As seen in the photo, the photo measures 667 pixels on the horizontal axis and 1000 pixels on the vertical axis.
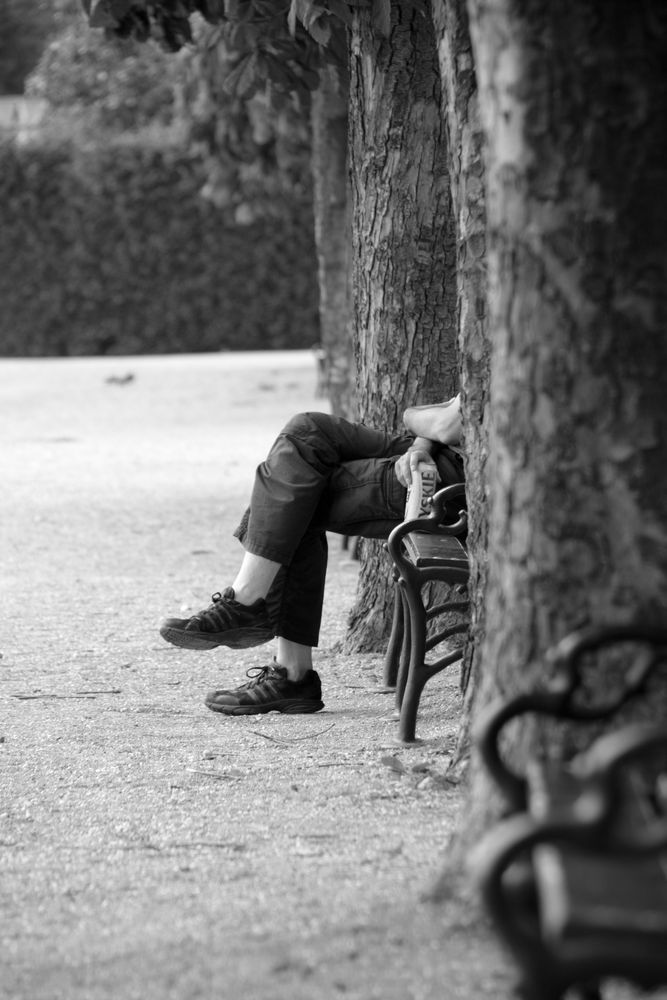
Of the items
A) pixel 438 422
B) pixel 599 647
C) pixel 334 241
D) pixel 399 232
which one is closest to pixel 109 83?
pixel 334 241

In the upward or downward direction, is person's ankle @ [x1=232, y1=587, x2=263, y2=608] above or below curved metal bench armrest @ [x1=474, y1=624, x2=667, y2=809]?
below

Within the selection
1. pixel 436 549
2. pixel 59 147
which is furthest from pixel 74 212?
pixel 436 549

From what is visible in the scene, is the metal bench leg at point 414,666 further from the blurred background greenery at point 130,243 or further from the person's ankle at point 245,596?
the blurred background greenery at point 130,243

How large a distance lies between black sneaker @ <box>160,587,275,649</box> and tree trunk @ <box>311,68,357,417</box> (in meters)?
6.05

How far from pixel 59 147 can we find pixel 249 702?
18.7m

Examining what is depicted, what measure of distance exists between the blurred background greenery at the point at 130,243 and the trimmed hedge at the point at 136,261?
0.02 m

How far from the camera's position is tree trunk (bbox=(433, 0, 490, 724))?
12.8ft

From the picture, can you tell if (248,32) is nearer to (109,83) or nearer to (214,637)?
(214,637)

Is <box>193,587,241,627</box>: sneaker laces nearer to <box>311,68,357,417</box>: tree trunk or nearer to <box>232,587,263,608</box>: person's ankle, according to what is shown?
<box>232,587,263,608</box>: person's ankle

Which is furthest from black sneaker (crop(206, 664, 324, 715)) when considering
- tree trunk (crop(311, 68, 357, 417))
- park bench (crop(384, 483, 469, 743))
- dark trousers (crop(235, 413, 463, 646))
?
tree trunk (crop(311, 68, 357, 417))

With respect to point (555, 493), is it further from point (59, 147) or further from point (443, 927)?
point (59, 147)

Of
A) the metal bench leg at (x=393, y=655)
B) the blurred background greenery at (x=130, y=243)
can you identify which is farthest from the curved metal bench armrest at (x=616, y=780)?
the blurred background greenery at (x=130, y=243)

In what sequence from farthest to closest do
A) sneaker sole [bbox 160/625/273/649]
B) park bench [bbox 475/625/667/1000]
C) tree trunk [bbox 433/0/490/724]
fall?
sneaker sole [bbox 160/625/273/649] → tree trunk [bbox 433/0/490/724] → park bench [bbox 475/625/667/1000]

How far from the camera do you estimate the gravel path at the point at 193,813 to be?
2914mm
